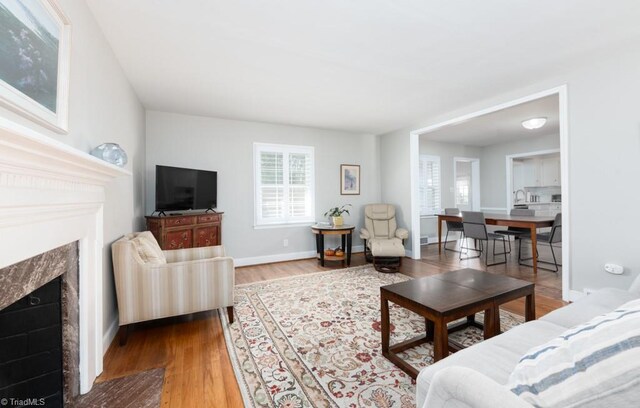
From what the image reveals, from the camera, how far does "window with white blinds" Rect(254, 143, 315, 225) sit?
464 cm

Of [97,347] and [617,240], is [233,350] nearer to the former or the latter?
[97,347]

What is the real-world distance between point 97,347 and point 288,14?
252cm

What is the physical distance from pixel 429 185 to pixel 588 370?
632 cm

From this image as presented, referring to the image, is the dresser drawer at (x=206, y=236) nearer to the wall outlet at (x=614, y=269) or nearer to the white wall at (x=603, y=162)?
the white wall at (x=603, y=162)

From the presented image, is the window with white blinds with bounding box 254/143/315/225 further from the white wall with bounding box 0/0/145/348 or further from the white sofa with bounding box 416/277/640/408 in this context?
the white sofa with bounding box 416/277/640/408

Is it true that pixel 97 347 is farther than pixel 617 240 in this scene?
No

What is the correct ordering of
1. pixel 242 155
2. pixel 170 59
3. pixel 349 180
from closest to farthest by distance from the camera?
A: pixel 170 59, pixel 242 155, pixel 349 180

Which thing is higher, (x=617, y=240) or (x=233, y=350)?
(x=617, y=240)

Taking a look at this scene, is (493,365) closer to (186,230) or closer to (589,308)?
(589,308)

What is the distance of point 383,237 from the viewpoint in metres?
4.96

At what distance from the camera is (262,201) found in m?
4.66

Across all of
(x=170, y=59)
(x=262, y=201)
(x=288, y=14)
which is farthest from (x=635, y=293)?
(x=262, y=201)

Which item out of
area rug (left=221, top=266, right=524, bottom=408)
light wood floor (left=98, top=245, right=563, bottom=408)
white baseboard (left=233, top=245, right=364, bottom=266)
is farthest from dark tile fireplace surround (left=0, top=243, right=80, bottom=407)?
white baseboard (left=233, top=245, right=364, bottom=266)

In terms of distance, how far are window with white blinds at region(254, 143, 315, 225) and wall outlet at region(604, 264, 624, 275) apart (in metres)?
3.71
